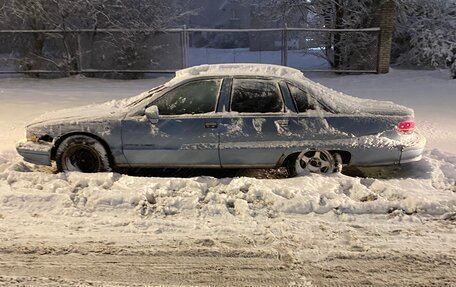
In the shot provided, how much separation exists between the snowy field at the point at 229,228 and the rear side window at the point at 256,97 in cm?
92

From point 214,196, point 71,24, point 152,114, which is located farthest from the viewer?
point 71,24

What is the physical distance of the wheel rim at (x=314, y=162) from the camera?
629cm

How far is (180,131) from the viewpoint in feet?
20.2

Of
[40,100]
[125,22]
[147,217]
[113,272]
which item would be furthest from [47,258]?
[125,22]

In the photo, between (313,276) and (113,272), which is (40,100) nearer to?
(113,272)

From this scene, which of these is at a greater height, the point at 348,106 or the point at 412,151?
the point at 348,106

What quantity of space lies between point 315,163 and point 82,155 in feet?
10.0

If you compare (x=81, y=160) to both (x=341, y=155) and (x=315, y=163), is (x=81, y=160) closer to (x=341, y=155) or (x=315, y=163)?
(x=315, y=163)

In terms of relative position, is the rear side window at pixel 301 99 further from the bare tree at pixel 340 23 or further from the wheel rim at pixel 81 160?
the bare tree at pixel 340 23

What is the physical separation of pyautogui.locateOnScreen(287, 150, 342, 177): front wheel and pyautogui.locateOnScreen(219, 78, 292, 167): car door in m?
0.25

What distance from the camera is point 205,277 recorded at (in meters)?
4.06

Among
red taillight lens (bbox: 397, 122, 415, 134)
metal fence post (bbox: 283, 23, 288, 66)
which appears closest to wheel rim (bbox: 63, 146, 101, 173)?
red taillight lens (bbox: 397, 122, 415, 134)

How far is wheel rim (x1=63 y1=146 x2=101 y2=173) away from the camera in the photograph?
6.42 metres

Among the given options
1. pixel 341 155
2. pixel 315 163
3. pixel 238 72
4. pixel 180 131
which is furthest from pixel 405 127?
pixel 180 131
